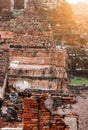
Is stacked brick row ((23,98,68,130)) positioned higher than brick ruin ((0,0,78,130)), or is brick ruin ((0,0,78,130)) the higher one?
stacked brick row ((23,98,68,130))

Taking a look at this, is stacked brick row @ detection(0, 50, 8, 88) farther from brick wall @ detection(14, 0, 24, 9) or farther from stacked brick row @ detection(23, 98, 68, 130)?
brick wall @ detection(14, 0, 24, 9)

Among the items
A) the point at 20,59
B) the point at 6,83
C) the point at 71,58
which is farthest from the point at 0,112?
the point at 71,58

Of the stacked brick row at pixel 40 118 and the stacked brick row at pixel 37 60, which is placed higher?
the stacked brick row at pixel 40 118

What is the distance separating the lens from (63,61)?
1872cm

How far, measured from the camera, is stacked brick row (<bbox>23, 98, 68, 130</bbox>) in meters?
6.77

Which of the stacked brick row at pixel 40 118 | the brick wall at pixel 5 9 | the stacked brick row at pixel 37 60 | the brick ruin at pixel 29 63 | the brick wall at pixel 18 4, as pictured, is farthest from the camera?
the brick wall at pixel 18 4

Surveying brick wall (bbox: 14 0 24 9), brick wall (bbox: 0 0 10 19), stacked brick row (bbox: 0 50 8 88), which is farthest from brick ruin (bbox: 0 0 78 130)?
brick wall (bbox: 14 0 24 9)

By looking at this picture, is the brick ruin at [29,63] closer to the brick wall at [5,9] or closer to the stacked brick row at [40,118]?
the stacked brick row at [40,118]

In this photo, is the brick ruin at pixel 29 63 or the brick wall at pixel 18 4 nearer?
the brick ruin at pixel 29 63

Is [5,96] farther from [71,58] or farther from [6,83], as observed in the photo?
[71,58]

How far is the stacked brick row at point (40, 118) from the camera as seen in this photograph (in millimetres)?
6773

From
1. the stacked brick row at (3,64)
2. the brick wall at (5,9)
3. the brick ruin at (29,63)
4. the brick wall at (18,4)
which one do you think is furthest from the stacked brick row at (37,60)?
the brick wall at (18,4)

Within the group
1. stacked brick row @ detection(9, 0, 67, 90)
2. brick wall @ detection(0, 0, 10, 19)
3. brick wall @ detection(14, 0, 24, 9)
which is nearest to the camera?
stacked brick row @ detection(9, 0, 67, 90)

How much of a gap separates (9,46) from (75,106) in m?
12.2
